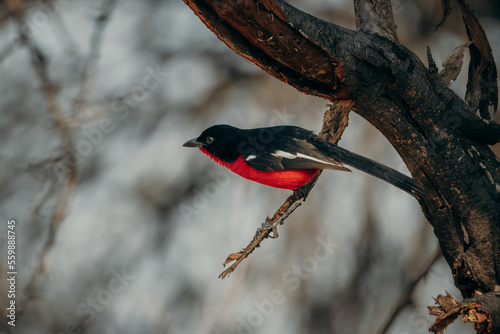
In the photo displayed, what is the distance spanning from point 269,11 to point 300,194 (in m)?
0.98

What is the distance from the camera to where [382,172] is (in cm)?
196

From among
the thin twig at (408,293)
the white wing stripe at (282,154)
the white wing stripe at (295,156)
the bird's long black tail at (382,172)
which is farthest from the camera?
the thin twig at (408,293)

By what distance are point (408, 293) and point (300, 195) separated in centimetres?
180

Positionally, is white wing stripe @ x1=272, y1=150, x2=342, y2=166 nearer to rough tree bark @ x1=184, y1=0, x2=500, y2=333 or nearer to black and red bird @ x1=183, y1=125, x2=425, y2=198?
black and red bird @ x1=183, y1=125, x2=425, y2=198

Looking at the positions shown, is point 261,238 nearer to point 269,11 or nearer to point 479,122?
point 269,11

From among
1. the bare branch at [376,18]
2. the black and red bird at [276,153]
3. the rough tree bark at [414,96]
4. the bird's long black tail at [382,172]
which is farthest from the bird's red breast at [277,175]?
the bare branch at [376,18]

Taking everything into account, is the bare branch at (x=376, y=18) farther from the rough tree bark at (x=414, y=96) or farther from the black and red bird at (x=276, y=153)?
the black and red bird at (x=276, y=153)

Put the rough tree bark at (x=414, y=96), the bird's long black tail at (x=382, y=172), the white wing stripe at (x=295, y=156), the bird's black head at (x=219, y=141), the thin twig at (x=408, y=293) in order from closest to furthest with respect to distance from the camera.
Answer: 1. the rough tree bark at (x=414, y=96)
2. the bird's long black tail at (x=382, y=172)
3. the white wing stripe at (x=295, y=156)
4. the bird's black head at (x=219, y=141)
5. the thin twig at (x=408, y=293)

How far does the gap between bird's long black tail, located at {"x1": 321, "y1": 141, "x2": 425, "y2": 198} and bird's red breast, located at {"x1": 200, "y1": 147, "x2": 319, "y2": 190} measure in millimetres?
190

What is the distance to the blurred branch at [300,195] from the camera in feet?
7.31

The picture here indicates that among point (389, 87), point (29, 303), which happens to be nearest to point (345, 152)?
point (389, 87)

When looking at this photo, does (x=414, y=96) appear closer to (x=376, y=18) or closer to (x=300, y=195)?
(x=376, y=18)

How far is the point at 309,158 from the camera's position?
212 cm

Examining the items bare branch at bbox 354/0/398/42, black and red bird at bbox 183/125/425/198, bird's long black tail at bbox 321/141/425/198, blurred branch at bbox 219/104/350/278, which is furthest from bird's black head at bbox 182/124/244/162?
bare branch at bbox 354/0/398/42
